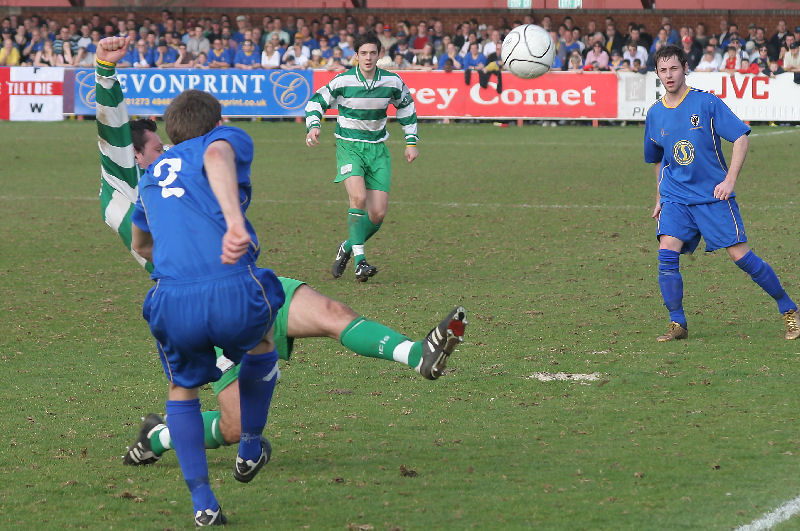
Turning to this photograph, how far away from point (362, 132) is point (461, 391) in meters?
4.66

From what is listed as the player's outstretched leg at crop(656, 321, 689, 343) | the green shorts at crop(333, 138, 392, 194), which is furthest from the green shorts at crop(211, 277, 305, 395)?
the green shorts at crop(333, 138, 392, 194)

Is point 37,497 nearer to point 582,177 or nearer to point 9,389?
point 9,389

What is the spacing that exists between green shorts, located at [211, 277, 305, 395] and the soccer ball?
12.2m

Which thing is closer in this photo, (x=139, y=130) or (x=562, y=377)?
(x=139, y=130)

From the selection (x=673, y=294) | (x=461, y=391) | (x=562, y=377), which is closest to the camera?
(x=461, y=391)

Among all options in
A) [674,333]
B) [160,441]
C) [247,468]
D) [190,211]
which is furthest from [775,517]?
[674,333]

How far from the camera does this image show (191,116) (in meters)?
4.30

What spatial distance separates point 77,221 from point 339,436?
9.14m

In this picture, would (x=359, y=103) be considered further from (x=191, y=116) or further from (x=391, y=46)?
(x=391, y=46)

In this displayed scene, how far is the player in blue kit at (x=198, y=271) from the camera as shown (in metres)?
4.16

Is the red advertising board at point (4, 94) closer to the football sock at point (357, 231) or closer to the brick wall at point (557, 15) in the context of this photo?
the brick wall at point (557, 15)

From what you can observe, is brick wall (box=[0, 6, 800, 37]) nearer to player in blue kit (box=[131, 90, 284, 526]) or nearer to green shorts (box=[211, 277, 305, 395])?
green shorts (box=[211, 277, 305, 395])

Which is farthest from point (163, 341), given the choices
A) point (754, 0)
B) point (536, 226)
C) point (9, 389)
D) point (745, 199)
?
point (754, 0)

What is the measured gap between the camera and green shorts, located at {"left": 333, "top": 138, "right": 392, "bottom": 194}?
10.5 meters
